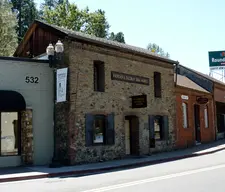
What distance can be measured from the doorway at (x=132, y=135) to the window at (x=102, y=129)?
2.02 meters

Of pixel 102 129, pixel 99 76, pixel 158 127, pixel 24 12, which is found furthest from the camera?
pixel 24 12

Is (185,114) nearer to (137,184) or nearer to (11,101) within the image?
(11,101)

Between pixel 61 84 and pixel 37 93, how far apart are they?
4.81 feet

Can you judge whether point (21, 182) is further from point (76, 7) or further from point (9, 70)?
point (76, 7)

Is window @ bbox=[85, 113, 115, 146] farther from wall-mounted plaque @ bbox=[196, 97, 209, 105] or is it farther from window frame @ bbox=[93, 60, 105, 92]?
wall-mounted plaque @ bbox=[196, 97, 209, 105]

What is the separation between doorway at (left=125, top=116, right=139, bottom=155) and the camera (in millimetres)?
19078

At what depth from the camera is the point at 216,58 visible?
42094 mm

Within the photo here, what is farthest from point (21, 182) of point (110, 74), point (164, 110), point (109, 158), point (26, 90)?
point (164, 110)

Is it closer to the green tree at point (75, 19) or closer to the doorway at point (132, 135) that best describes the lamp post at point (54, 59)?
the doorway at point (132, 135)

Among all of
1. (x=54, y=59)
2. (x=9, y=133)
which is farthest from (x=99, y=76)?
(x=9, y=133)

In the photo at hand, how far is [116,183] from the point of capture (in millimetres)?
10219

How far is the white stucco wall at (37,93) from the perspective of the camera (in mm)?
15102

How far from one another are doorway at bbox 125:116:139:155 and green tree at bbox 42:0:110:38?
27.8m

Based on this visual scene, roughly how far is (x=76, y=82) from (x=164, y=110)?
7.48m
